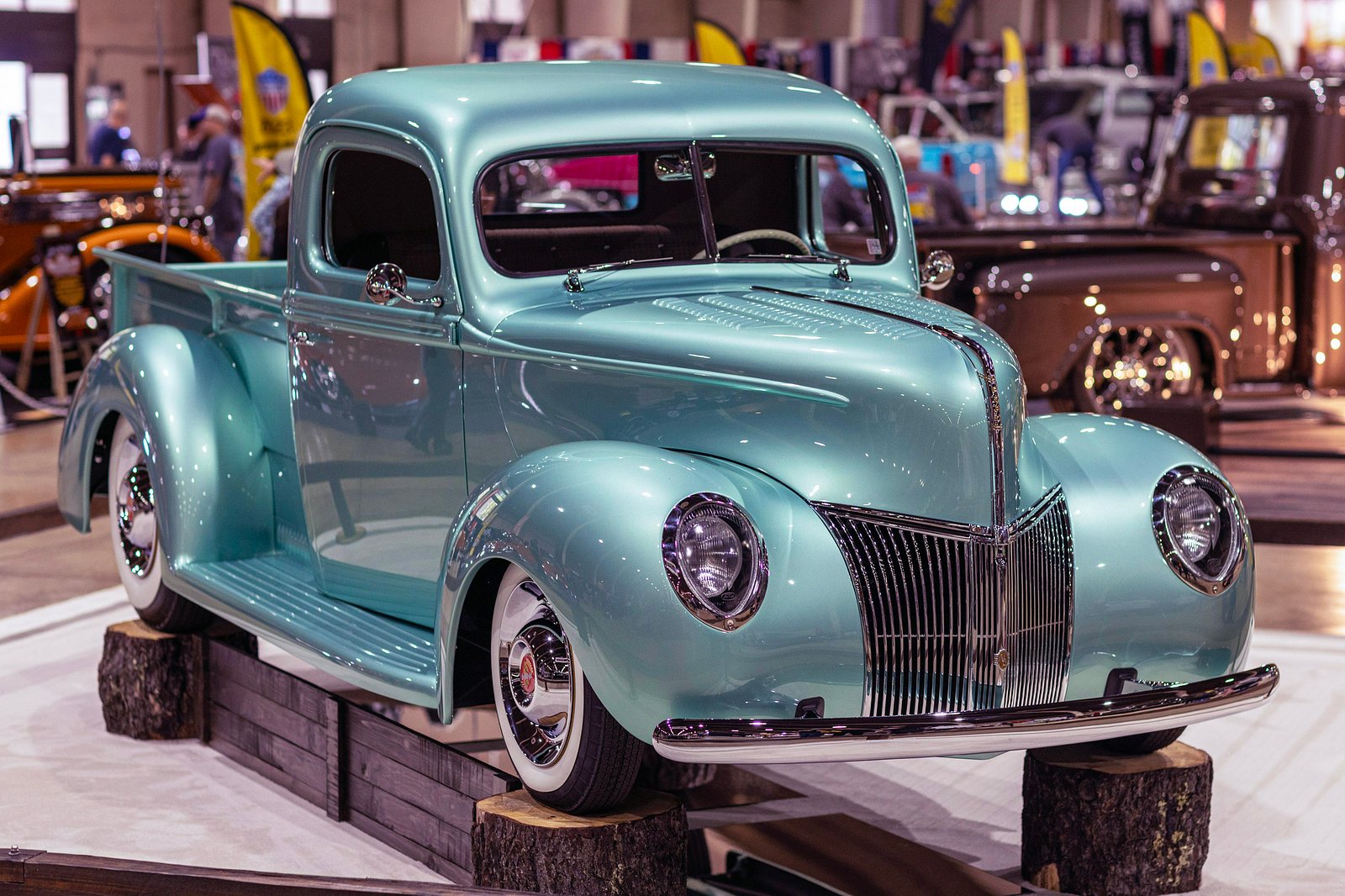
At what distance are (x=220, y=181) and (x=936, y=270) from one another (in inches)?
404

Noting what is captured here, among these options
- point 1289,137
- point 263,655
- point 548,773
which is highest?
point 1289,137

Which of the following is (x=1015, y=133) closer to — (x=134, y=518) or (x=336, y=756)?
(x=134, y=518)

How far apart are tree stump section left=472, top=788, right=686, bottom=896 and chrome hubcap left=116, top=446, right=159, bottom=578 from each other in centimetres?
201

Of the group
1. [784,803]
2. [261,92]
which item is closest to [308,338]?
[784,803]

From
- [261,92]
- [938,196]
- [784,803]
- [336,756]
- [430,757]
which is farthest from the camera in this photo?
[938,196]

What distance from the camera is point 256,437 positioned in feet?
15.9

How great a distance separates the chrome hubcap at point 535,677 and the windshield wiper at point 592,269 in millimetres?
829

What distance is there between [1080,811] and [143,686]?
2.66 m

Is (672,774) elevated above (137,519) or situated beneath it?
situated beneath

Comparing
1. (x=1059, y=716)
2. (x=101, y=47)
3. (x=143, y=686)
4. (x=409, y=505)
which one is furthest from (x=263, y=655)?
(x=101, y=47)

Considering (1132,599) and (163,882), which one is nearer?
(163,882)

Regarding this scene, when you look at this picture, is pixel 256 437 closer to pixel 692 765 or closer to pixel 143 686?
pixel 143 686

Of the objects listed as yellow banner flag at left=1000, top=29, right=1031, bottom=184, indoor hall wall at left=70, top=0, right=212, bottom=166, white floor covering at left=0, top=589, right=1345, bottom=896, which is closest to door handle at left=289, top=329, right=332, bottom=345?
white floor covering at left=0, top=589, right=1345, bottom=896

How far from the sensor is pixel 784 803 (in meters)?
4.32
